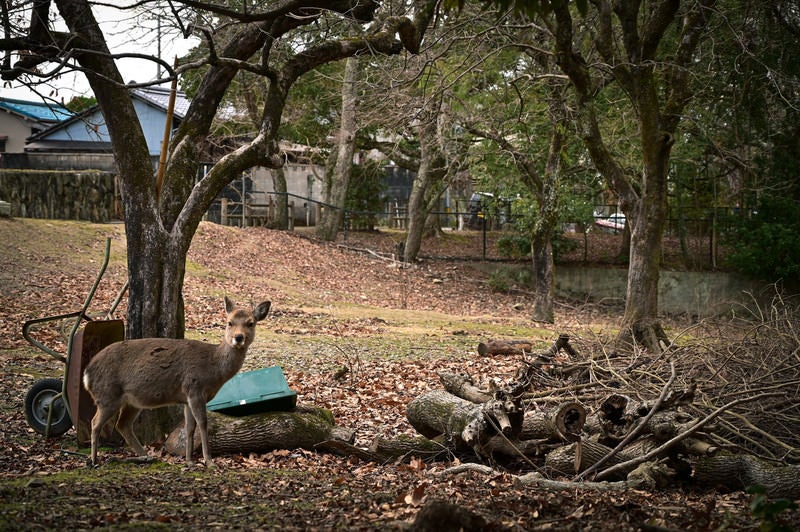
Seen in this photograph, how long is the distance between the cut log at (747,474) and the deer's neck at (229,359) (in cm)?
418

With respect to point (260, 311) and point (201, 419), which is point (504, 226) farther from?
point (201, 419)

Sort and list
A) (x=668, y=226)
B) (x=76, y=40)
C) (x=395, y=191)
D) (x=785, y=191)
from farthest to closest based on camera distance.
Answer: (x=395, y=191) → (x=668, y=226) → (x=785, y=191) → (x=76, y=40)

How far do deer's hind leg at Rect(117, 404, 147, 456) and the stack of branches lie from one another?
229 cm

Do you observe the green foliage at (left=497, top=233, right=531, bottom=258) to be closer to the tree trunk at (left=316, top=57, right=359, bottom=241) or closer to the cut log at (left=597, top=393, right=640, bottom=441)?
the tree trunk at (left=316, top=57, right=359, bottom=241)


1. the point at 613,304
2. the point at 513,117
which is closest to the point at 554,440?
the point at 513,117

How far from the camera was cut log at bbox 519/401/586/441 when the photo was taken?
813 cm

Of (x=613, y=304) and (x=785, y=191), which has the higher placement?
(x=785, y=191)

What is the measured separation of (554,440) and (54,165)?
32686 mm

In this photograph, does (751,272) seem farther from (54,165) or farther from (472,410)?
(54,165)

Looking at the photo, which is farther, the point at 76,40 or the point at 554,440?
the point at 76,40

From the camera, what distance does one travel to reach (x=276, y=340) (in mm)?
15719

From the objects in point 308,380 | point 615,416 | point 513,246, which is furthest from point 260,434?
point 513,246

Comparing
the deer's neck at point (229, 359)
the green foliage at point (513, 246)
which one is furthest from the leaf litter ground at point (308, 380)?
the green foliage at point (513, 246)

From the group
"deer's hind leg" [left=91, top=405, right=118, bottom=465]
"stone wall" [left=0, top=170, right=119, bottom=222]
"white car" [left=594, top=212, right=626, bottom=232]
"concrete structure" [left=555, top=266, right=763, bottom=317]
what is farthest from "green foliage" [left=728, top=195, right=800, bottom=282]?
"deer's hind leg" [left=91, top=405, right=118, bottom=465]
